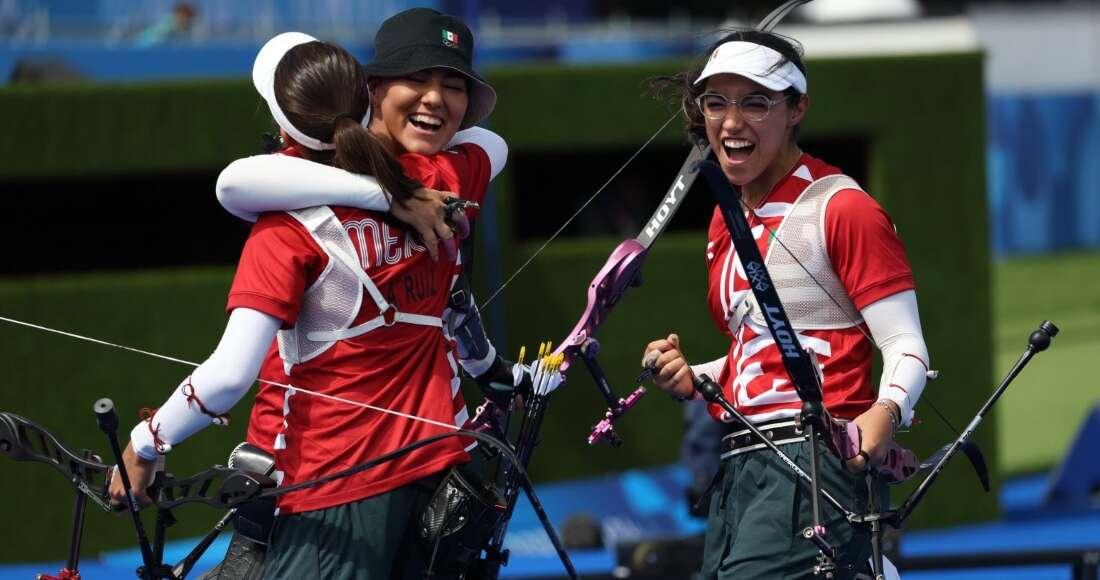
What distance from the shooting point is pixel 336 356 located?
3.02 metres

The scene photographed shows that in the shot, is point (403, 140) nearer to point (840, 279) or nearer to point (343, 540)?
point (343, 540)

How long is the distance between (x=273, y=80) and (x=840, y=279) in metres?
1.18

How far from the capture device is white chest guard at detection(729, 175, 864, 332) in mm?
3246

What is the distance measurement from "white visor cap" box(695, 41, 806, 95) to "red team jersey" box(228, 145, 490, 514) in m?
0.72

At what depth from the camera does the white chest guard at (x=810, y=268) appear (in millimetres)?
3246

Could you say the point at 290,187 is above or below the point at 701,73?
below

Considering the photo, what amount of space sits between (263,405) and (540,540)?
15.0ft

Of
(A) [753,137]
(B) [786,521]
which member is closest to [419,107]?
(A) [753,137]

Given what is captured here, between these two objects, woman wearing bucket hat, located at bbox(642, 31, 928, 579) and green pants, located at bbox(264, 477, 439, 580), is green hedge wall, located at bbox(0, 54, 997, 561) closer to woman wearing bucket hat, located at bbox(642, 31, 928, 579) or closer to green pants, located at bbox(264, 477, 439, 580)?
woman wearing bucket hat, located at bbox(642, 31, 928, 579)

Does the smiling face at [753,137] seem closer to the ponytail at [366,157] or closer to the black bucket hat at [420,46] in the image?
the black bucket hat at [420,46]

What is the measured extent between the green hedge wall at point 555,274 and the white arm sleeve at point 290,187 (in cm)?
355

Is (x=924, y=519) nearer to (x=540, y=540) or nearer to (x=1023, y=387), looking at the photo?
(x=540, y=540)

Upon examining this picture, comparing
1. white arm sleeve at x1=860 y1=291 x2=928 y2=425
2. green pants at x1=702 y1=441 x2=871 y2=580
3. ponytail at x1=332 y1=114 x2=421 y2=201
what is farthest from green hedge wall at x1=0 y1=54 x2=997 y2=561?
white arm sleeve at x1=860 y1=291 x2=928 y2=425

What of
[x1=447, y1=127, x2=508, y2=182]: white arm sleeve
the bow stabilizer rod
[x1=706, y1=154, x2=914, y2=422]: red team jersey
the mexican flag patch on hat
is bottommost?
the bow stabilizer rod
